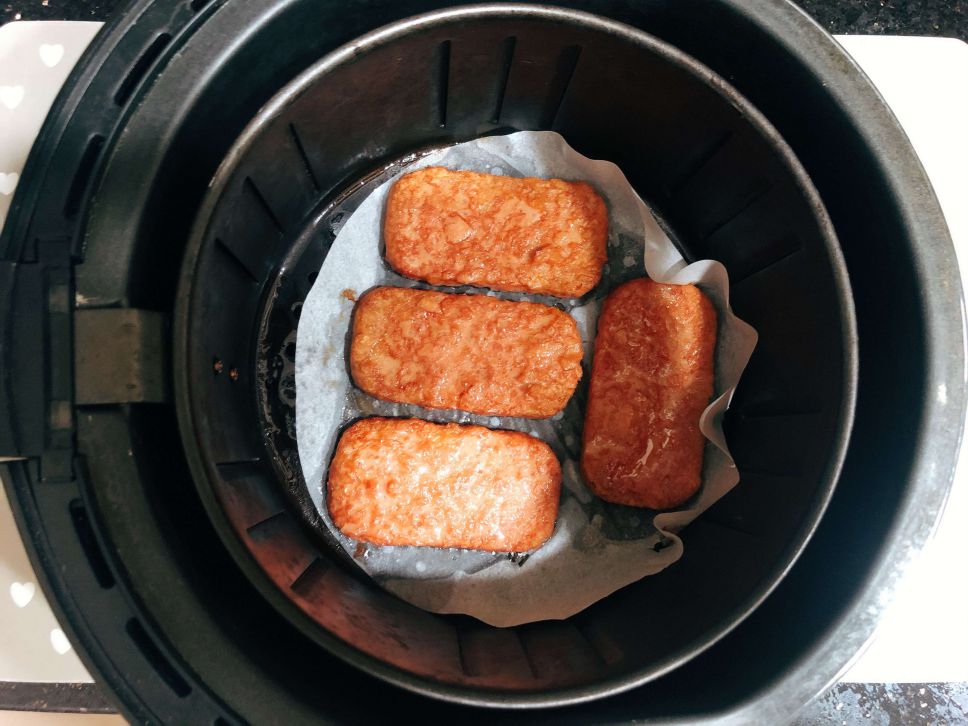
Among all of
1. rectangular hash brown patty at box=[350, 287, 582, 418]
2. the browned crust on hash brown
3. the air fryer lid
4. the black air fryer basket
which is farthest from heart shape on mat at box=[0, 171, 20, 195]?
the browned crust on hash brown

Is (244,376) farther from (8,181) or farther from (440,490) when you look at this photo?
(8,181)

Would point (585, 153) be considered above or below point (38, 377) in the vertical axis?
above

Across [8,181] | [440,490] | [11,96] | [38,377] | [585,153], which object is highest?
[11,96]

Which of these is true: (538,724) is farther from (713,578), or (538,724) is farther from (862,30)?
(862,30)

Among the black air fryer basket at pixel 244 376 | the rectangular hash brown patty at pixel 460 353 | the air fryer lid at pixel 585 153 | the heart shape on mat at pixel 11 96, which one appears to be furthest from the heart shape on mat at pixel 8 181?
the rectangular hash brown patty at pixel 460 353

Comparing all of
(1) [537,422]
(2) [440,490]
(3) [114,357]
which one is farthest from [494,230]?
(3) [114,357]
